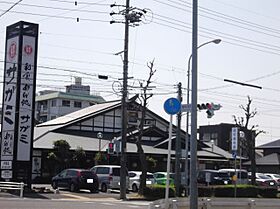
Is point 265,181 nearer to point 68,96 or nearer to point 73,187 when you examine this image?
point 73,187

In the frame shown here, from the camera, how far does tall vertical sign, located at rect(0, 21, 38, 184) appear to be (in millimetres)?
32375

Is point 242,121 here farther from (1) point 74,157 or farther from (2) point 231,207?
(2) point 231,207

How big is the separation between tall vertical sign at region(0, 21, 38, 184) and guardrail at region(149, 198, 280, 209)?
16.7 m

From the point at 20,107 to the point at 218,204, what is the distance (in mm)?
17616

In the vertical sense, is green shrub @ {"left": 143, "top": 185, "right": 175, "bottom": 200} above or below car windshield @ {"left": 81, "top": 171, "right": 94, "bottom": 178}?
below

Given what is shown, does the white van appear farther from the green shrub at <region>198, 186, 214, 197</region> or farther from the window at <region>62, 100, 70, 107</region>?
the window at <region>62, 100, 70, 107</region>

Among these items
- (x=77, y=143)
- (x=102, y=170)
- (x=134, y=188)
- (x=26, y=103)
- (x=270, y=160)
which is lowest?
(x=134, y=188)

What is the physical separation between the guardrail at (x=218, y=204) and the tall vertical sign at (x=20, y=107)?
1675 centimetres

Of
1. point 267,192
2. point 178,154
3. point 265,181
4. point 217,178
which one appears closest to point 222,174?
point 217,178

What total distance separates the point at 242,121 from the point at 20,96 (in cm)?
2151

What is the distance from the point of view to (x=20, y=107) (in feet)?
106

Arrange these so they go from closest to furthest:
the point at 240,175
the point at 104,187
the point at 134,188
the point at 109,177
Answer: the point at 109,177
the point at 104,187
the point at 134,188
the point at 240,175

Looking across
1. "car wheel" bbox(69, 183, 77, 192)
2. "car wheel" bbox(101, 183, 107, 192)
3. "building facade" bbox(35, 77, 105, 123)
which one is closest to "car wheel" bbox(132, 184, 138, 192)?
"car wheel" bbox(101, 183, 107, 192)

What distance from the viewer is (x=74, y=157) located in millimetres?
45375
